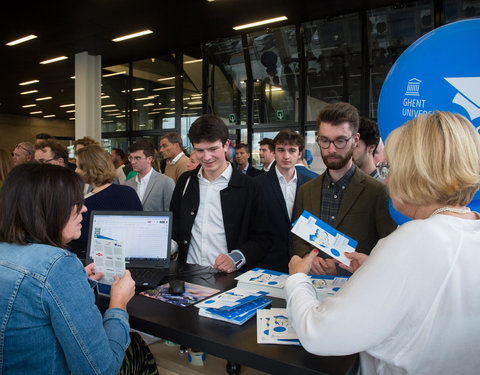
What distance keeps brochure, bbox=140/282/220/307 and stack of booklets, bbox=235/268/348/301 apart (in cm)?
15

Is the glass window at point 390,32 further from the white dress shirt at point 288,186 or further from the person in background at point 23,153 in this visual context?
the person in background at point 23,153

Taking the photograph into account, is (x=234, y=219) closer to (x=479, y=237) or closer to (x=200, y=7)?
(x=479, y=237)

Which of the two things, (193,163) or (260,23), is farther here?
(260,23)

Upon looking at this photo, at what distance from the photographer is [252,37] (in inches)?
296

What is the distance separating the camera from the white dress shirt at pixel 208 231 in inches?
87.2

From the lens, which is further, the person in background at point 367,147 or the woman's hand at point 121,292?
the person in background at point 367,147

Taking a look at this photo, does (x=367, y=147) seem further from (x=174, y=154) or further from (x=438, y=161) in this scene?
(x=174, y=154)

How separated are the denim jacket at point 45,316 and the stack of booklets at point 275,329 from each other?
516 mm

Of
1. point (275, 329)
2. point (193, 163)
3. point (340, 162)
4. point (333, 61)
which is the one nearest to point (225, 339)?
point (275, 329)

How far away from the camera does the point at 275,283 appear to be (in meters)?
1.66

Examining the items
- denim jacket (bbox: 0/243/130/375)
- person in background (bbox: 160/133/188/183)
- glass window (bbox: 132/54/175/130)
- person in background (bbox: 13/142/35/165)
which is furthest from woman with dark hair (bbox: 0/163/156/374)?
glass window (bbox: 132/54/175/130)

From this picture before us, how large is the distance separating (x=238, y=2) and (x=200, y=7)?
2.20 feet

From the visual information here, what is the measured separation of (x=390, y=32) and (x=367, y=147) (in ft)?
14.8

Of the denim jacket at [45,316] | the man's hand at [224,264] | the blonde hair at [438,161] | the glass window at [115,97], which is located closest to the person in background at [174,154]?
the man's hand at [224,264]
